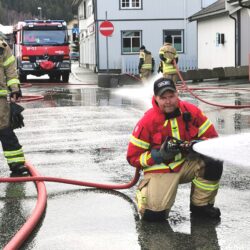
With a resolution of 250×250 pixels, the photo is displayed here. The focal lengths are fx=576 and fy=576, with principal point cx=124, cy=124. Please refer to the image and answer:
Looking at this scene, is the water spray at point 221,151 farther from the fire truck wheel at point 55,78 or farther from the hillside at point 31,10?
the hillside at point 31,10

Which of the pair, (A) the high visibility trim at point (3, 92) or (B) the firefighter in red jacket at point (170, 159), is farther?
(A) the high visibility trim at point (3, 92)

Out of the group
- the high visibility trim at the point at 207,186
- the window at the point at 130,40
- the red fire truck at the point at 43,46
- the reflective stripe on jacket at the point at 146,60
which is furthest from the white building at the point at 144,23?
the high visibility trim at the point at 207,186

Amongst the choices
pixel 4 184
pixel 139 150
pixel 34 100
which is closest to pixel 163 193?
pixel 139 150

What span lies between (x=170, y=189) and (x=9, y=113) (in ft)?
8.60

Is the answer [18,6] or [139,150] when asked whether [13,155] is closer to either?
[139,150]

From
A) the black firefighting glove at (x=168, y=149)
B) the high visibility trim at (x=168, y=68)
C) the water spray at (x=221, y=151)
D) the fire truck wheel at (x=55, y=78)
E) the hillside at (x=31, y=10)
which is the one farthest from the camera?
the hillside at (x=31, y=10)

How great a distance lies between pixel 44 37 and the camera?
24438mm

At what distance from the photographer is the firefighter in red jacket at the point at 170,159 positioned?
4.46 meters

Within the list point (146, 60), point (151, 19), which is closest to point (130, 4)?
point (151, 19)

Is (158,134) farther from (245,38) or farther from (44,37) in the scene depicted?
(245,38)

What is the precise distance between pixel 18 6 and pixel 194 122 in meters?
137

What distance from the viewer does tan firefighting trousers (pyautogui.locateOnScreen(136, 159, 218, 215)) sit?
14.6 ft

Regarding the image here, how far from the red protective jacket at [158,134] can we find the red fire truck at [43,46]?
20.2m

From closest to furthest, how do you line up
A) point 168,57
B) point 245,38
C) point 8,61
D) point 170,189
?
point 170,189
point 8,61
point 168,57
point 245,38
